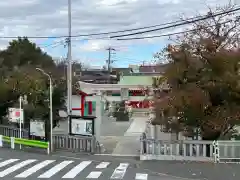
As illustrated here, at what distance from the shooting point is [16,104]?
30031 millimetres

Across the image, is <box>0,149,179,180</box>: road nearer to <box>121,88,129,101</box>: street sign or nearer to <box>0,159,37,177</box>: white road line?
<box>0,159,37,177</box>: white road line

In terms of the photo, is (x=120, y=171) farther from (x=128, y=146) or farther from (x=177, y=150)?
Answer: (x=128, y=146)

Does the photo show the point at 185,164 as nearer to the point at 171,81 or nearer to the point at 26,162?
the point at 171,81

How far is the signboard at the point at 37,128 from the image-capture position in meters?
23.8

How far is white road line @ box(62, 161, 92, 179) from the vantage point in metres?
15.6

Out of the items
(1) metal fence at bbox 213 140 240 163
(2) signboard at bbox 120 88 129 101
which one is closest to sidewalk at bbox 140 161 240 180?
(1) metal fence at bbox 213 140 240 163

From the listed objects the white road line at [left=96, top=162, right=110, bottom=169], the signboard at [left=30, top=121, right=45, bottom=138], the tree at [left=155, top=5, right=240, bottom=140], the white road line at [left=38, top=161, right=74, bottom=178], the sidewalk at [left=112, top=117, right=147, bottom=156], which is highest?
the tree at [left=155, top=5, right=240, bottom=140]

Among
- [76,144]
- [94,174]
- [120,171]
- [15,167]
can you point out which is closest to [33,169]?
[15,167]

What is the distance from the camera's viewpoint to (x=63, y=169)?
17.0m

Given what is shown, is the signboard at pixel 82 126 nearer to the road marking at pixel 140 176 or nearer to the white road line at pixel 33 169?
the white road line at pixel 33 169

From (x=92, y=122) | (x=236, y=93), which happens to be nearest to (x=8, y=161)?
(x=92, y=122)

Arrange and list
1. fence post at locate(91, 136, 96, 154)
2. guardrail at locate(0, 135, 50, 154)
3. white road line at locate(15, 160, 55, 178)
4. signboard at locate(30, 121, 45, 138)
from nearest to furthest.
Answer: white road line at locate(15, 160, 55, 178)
fence post at locate(91, 136, 96, 154)
guardrail at locate(0, 135, 50, 154)
signboard at locate(30, 121, 45, 138)

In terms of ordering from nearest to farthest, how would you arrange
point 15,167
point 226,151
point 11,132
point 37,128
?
point 15,167, point 226,151, point 37,128, point 11,132

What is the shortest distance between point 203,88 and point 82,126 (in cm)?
694
